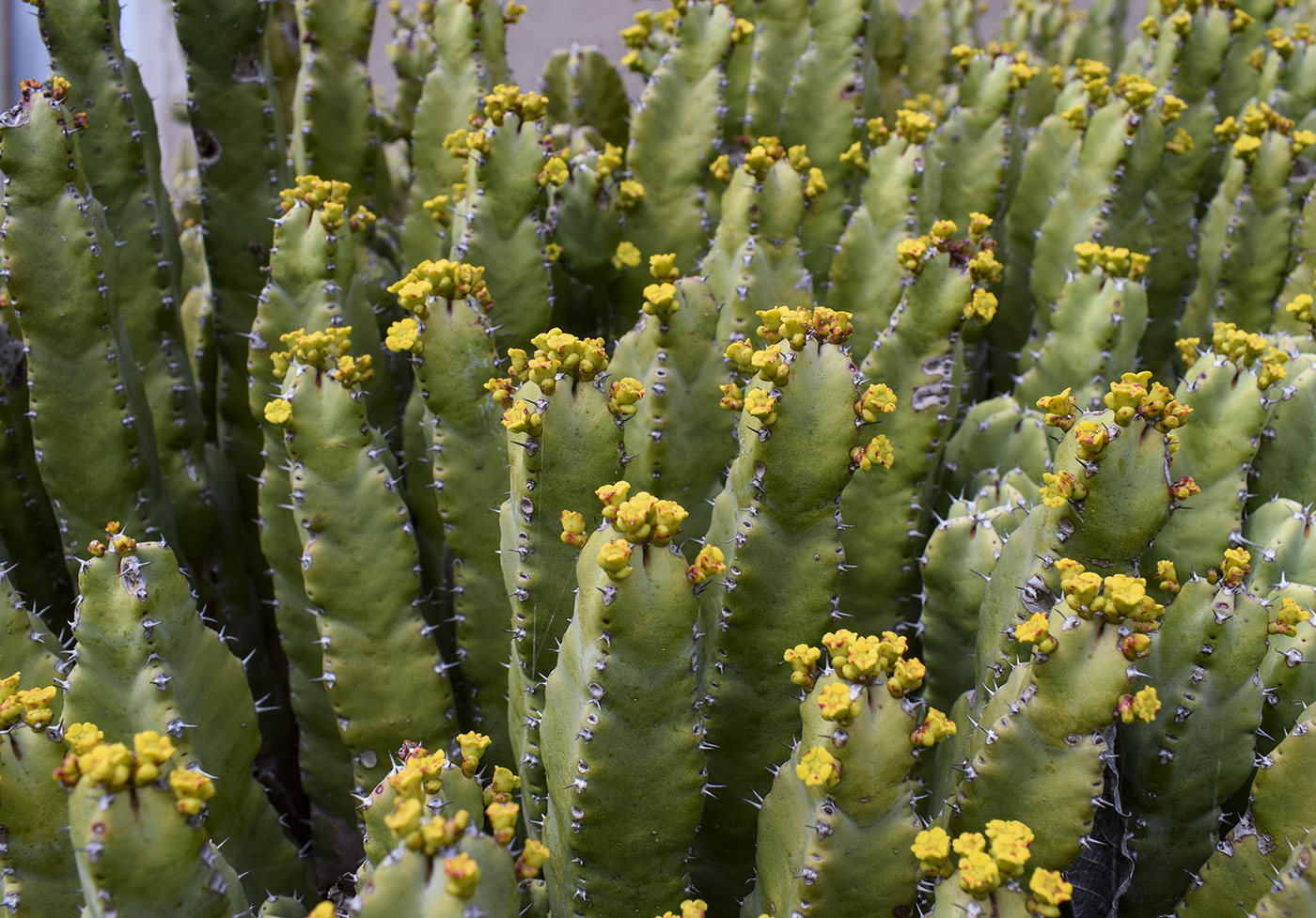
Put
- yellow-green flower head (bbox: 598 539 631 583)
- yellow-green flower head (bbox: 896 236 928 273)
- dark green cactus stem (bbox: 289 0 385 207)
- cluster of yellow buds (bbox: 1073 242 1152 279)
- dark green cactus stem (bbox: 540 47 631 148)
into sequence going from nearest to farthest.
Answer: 1. yellow-green flower head (bbox: 598 539 631 583)
2. yellow-green flower head (bbox: 896 236 928 273)
3. cluster of yellow buds (bbox: 1073 242 1152 279)
4. dark green cactus stem (bbox: 289 0 385 207)
5. dark green cactus stem (bbox: 540 47 631 148)

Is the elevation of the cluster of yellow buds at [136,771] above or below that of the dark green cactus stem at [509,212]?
below

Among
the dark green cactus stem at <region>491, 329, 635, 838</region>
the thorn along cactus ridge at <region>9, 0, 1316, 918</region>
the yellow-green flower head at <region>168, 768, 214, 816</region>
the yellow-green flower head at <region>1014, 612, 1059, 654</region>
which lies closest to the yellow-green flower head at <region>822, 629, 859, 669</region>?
the thorn along cactus ridge at <region>9, 0, 1316, 918</region>

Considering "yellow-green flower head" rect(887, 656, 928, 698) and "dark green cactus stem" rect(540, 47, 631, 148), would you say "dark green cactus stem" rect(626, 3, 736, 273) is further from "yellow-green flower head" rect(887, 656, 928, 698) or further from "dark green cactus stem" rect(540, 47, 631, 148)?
"yellow-green flower head" rect(887, 656, 928, 698)

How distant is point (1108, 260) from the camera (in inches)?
106

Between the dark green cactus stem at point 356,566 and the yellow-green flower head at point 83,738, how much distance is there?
58 cm

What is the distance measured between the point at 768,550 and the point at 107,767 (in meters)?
1.12

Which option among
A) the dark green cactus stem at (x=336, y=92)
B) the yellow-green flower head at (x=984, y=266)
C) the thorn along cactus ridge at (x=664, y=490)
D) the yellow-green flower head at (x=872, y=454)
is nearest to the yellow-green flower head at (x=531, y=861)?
the thorn along cactus ridge at (x=664, y=490)

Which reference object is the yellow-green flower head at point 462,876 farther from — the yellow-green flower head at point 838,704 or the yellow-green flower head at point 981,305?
the yellow-green flower head at point 981,305

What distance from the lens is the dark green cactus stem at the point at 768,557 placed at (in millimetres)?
1839

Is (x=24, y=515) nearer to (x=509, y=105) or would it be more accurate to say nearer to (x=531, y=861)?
(x=509, y=105)

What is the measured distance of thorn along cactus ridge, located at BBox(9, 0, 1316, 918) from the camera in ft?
5.36

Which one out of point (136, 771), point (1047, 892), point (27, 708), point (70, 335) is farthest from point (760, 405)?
point (70, 335)

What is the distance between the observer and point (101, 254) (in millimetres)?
2416

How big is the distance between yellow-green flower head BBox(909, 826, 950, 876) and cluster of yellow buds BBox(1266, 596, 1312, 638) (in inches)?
31.8
